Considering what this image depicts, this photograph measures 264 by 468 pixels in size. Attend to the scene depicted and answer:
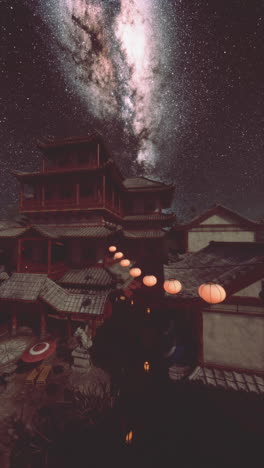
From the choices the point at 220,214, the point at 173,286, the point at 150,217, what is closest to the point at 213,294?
the point at 173,286

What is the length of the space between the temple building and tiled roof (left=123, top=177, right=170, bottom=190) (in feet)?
11.3

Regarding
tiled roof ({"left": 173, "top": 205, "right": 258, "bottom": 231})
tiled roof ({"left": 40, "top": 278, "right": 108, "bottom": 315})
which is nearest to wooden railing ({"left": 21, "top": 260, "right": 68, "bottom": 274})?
tiled roof ({"left": 40, "top": 278, "right": 108, "bottom": 315})

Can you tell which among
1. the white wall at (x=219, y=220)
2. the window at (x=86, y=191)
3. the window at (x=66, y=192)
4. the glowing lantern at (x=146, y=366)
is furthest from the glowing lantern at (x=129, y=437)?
the white wall at (x=219, y=220)

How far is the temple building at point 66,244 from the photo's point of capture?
11.5 meters

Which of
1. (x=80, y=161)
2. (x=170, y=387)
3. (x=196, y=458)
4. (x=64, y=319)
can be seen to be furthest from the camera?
(x=80, y=161)

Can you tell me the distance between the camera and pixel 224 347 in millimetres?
5883

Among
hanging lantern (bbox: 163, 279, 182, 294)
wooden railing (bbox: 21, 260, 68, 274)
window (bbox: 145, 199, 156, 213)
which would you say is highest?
window (bbox: 145, 199, 156, 213)

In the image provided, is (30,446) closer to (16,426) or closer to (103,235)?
(16,426)

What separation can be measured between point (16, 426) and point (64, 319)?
625cm

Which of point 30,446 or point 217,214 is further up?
point 217,214

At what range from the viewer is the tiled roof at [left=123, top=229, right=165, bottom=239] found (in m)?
19.9

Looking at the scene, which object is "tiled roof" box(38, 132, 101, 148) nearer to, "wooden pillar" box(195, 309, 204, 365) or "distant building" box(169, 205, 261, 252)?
"distant building" box(169, 205, 261, 252)

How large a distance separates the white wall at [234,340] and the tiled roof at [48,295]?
21.6ft

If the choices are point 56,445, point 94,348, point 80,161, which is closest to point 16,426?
point 56,445
